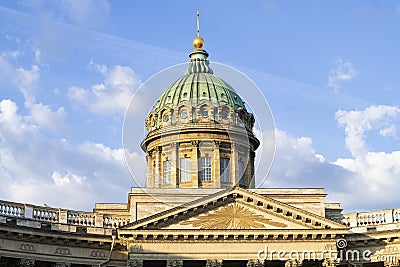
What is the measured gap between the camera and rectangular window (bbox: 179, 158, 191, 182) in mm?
73312

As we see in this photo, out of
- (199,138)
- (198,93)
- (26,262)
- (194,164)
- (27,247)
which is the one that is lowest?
(26,262)

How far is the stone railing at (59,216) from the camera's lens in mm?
55312

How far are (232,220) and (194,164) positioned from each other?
1605cm

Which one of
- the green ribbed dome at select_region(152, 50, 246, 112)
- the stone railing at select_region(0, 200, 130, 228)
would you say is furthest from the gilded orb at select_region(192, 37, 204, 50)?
the stone railing at select_region(0, 200, 130, 228)

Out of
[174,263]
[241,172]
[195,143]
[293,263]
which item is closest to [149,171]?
[195,143]

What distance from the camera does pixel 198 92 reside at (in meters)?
79.3

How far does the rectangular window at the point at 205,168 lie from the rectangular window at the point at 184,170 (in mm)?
1236

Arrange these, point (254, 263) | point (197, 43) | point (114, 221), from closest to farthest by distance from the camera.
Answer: point (254, 263) → point (114, 221) → point (197, 43)

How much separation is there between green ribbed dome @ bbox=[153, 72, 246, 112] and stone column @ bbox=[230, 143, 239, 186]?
17.6 feet

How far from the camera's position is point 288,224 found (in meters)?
58.7

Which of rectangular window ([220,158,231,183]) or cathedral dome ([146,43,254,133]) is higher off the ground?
cathedral dome ([146,43,254,133])

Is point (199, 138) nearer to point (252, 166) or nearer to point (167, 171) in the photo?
point (167, 171)

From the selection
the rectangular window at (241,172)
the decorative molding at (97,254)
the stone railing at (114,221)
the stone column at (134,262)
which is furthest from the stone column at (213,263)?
the rectangular window at (241,172)

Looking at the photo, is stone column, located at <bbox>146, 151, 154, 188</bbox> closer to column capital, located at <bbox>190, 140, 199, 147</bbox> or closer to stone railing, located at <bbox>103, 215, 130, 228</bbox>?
column capital, located at <bbox>190, 140, 199, 147</bbox>
